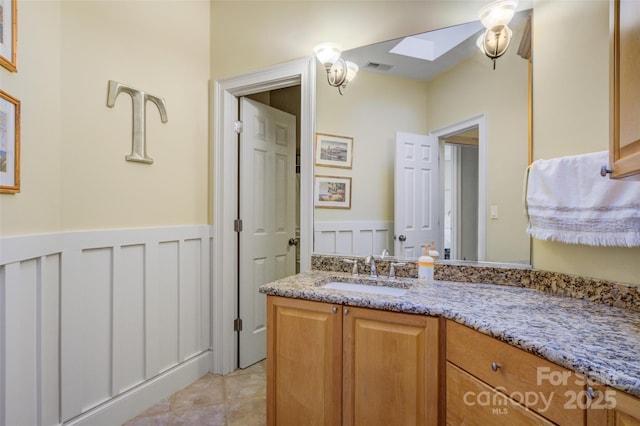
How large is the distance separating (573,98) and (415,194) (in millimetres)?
827

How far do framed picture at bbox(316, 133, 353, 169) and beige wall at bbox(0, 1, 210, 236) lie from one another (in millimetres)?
942

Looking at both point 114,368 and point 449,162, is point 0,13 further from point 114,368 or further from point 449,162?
point 449,162

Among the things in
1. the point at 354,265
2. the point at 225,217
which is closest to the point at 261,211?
the point at 225,217

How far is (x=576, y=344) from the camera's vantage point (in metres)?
0.87

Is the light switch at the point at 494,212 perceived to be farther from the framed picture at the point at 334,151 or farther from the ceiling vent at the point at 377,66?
the ceiling vent at the point at 377,66

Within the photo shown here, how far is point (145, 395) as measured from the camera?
6.55 ft

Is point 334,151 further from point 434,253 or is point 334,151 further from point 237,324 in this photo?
point 237,324

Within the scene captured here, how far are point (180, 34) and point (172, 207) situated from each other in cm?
121

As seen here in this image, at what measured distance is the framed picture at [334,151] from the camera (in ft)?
6.72

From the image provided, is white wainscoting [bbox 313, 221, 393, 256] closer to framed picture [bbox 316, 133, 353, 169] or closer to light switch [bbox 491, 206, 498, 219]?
framed picture [bbox 316, 133, 353, 169]

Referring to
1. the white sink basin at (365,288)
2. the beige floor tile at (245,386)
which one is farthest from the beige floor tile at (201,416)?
the white sink basin at (365,288)

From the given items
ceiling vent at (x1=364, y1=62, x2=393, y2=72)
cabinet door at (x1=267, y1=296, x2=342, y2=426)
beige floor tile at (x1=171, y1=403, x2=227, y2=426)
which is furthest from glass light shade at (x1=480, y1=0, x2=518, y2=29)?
beige floor tile at (x1=171, y1=403, x2=227, y2=426)

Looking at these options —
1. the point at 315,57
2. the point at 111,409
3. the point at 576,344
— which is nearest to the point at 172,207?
the point at 111,409

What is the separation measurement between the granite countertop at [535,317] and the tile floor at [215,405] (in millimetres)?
934
